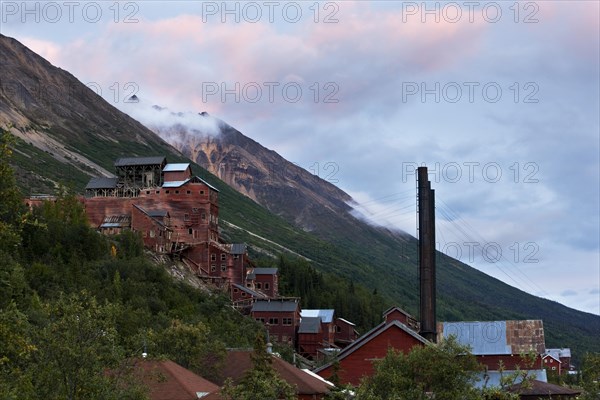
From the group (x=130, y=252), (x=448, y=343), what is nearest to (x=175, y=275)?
(x=130, y=252)

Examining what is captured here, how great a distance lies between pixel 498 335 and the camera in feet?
239

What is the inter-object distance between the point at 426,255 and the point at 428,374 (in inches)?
1811

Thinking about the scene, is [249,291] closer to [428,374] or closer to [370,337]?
[370,337]

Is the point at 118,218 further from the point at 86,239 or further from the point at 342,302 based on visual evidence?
the point at 342,302

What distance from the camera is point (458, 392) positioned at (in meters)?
33.1

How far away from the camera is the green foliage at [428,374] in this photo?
3309 centimetres

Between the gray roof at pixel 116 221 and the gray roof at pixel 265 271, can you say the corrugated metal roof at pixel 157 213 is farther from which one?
the gray roof at pixel 265 271

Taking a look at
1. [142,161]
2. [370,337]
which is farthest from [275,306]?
[370,337]

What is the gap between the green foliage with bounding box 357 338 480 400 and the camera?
33.1 metres

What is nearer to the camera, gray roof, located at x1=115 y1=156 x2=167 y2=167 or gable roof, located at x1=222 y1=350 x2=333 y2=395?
gable roof, located at x1=222 y1=350 x2=333 y2=395

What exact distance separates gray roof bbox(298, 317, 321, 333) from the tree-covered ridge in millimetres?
9522

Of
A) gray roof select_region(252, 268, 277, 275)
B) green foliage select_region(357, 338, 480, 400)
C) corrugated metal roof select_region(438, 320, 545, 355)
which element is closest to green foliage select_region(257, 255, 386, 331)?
gray roof select_region(252, 268, 277, 275)

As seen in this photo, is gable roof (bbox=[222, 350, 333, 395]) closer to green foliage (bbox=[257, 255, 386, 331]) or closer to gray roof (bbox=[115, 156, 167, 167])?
gray roof (bbox=[115, 156, 167, 167])

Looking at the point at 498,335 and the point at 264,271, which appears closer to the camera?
the point at 498,335
